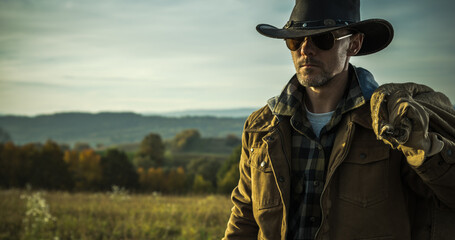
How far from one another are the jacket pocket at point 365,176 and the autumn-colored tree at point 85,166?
24365mm

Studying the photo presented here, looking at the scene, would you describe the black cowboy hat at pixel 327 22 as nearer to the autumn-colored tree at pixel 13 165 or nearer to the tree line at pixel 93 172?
the tree line at pixel 93 172

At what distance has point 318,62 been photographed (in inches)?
115

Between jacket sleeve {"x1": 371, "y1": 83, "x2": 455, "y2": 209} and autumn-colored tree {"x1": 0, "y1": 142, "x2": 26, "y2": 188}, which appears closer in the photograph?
jacket sleeve {"x1": 371, "y1": 83, "x2": 455, "y2": 209}

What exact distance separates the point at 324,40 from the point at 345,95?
43 centimetres

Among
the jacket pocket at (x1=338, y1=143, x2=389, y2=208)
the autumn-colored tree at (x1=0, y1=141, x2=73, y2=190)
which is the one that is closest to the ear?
the jacket pocket at (x1=338, y1=143, x2=389, y2=208)

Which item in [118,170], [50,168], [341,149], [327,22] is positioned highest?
[327,22]

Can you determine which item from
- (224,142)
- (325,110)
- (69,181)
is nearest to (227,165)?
(69,181)

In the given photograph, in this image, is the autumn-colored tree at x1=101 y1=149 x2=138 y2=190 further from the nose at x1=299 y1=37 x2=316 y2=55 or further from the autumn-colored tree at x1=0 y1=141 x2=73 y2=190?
the nose at x1=299 y1=37 x2=316 y2=55

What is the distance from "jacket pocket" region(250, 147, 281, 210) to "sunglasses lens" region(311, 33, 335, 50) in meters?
0.87

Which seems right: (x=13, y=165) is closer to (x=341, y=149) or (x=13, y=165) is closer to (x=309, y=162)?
(x=309, y=162)

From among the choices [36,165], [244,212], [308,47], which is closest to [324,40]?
[308,47]

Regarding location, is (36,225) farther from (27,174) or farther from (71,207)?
(27,174)

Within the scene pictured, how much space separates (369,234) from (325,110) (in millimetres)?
953

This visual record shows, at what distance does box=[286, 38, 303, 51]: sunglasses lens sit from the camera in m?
3.01
